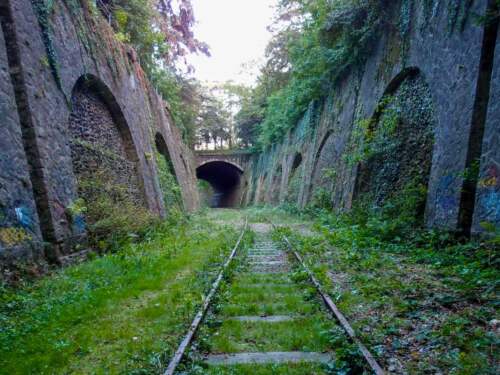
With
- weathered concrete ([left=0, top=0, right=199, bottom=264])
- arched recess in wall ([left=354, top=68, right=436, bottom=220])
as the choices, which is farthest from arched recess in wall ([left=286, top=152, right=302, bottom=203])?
weathered concrete ([left=0, top=0, right=199, bottom=264])

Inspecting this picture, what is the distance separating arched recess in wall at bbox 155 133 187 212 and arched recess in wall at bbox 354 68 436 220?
865 centimetres

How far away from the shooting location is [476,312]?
12.6 feet

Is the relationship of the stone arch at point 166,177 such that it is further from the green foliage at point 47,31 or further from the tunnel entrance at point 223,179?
the tunnel entrance at point 223,179

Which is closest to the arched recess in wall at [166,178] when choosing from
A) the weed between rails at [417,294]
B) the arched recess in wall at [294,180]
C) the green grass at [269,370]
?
the arched recess in wall at [294,180]

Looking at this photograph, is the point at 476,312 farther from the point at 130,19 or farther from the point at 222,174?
the point at 222,174

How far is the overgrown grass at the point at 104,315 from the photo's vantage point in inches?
126

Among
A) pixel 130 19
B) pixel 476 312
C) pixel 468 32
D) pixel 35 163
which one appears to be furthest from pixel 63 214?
pixel 130 19

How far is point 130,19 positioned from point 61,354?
52.5 feet

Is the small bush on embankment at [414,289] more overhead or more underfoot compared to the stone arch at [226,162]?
more underfoot

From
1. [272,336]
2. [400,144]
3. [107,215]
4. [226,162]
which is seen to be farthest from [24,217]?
[226,162]

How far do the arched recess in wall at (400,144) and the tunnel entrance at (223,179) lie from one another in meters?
31.0

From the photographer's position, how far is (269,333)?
3635 mm

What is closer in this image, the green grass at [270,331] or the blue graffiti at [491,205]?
the green grass at [270,331]

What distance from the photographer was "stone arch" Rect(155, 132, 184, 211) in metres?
16.2
